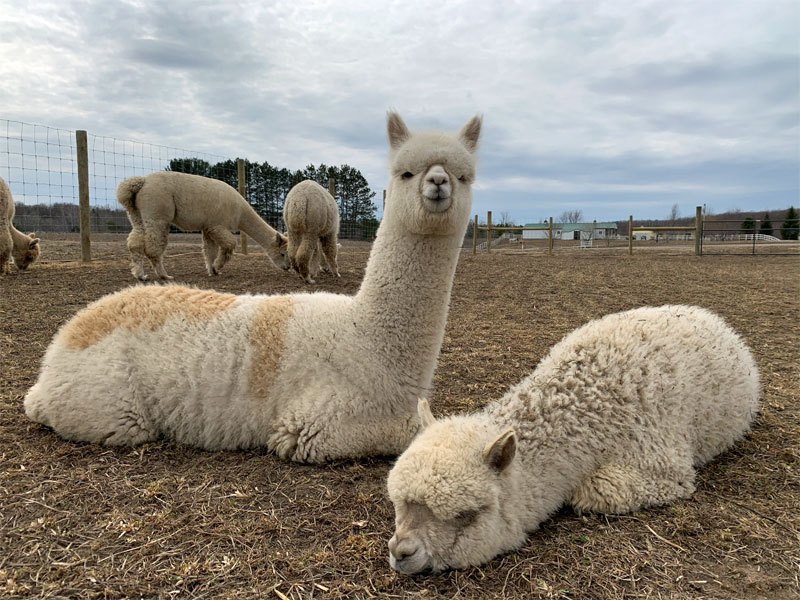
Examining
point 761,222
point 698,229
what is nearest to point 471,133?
point 698,229

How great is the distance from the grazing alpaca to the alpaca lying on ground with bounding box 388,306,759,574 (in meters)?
0.73

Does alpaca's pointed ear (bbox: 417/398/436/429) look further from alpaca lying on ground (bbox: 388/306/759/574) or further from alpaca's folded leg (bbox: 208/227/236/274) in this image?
alpaca's folded leg (bbox: 208/227/236/274)

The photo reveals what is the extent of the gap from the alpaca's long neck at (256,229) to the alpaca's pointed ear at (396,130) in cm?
914

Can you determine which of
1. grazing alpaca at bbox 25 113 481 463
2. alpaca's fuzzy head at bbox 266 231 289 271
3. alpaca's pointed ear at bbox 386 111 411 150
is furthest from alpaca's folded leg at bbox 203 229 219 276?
alpaca's pointed ear at bbox 386 111 411 150

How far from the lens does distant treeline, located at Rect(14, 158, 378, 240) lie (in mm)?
14282

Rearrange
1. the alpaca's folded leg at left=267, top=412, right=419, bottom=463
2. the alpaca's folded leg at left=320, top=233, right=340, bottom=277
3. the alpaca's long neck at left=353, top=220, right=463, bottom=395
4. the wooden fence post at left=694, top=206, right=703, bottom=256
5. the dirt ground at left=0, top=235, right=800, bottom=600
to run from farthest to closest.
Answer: the wooden fence post at left=694, top=206, right=703, bottom=256
the alpaca's folded leg at left=320, top=233, right=340, bottom=277
the alpaca's long neck at left=353, top=220, right=463, bottom=395
the alpaca's folded leg at left=267, top=412, right=419, bottom=463
the dirt ground at left=0, top=235, right=800, bottom=600

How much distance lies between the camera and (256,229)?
12.3 metres

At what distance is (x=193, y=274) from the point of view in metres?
11.5

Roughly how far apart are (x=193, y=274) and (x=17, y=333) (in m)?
5.71

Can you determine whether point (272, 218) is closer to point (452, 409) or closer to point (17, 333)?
point (17, 333)

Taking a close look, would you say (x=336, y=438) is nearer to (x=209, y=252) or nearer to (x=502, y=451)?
(x=502, y=451)

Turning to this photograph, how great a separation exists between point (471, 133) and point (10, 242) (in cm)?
1071

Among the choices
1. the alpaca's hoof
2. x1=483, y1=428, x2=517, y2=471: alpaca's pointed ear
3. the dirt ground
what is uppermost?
x1=483, y1=428, x2=517, y2=471: alpaca's pointed ear

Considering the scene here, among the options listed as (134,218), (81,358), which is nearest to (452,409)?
(81,358)
